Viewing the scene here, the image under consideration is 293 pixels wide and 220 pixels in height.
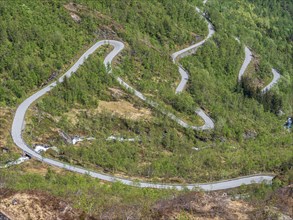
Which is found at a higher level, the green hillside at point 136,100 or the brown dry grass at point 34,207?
the brown dry grass at point 34,207

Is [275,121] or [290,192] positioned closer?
[290,192]

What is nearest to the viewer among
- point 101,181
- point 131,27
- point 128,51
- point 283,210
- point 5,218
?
point 5,218

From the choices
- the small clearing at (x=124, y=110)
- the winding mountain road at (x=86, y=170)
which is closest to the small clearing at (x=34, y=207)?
the winding mountain road at (x=86, y=170)

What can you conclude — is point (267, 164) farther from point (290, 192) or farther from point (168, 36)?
point (168, 36)

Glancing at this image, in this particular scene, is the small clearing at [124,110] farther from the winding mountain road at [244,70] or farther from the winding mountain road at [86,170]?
the winding mountain road at [244,70]

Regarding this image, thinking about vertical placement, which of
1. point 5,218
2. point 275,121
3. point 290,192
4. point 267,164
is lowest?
point 275,121

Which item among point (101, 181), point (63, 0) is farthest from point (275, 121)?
point (101, 181)

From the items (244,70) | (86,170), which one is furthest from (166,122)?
(244,70)

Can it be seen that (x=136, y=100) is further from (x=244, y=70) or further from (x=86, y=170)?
(x=244, y=70)

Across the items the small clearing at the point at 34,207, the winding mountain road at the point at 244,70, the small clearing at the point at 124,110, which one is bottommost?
the winding mountain road at the point at 244,70
